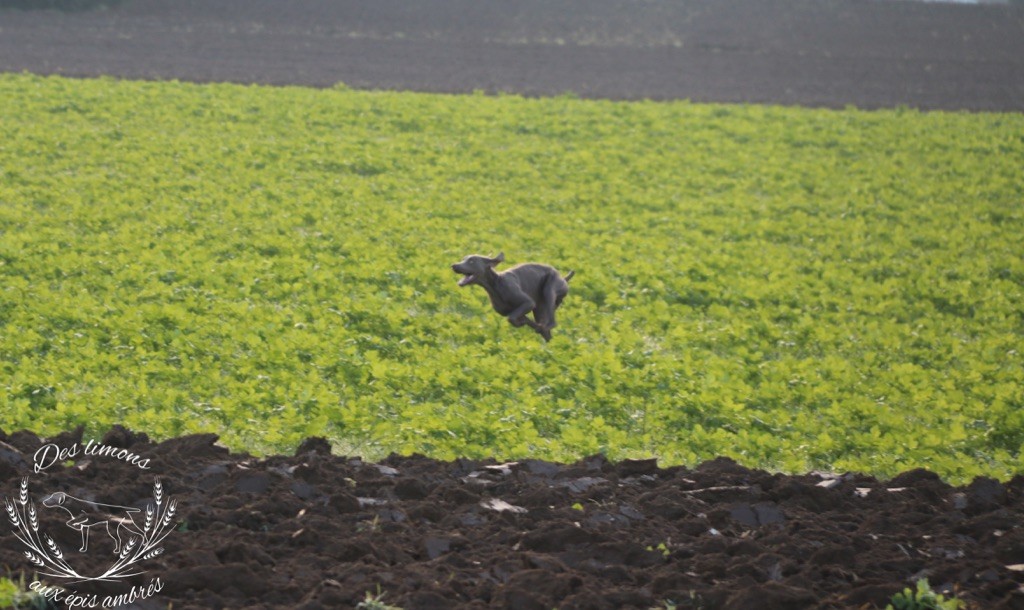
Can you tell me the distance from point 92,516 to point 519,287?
3.57 m

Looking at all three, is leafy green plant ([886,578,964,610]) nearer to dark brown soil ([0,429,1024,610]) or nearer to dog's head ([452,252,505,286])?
dark brown soil ([0,429,1024,610])

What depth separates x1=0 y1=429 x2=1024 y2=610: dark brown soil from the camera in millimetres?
6691

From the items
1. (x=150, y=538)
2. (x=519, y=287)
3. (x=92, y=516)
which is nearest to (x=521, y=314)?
(x=519, y=287)

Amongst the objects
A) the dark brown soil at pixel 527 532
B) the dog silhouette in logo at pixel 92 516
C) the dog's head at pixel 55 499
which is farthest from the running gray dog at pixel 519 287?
the dog's head at pixel 55 499

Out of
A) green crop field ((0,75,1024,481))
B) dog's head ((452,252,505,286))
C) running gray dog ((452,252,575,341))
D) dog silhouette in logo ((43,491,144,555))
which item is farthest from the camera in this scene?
green crop field ((0,75,1024,481))

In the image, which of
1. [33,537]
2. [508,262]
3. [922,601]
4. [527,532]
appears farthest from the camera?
[508,262]

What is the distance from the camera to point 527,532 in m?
7.53

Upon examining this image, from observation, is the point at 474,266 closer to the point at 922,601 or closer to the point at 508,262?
the point at 922,601

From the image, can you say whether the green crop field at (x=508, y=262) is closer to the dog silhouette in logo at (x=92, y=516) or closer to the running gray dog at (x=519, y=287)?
the running gray dog at (x=519, y=287)

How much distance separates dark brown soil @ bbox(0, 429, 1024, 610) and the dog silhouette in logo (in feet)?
0.28

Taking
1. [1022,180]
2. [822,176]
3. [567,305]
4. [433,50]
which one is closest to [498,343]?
[567,305]

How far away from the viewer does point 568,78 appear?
112 feet

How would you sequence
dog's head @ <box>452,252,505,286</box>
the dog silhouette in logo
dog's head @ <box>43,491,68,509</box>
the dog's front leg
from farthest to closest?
the dog's front leg, dog's head @ <box>452,252,505,286</box>, dog's head @ <box>43,491,68,509</box>, the dog silhouette in logo

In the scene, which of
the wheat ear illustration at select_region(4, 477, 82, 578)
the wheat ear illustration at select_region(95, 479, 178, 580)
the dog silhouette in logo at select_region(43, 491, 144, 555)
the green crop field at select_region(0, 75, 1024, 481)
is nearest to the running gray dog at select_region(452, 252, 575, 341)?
the green crop field at select_region(0, 75, 1024, 481)
